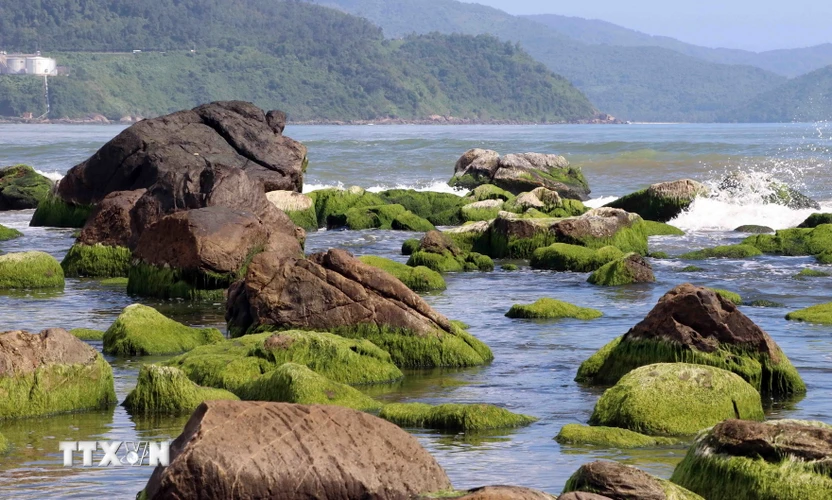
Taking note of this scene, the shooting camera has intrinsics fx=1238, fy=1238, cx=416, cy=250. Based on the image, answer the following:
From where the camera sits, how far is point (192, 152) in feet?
104

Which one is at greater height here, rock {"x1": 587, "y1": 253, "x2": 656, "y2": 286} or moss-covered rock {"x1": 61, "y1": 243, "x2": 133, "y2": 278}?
rock {"x1": 587, "y1": 253, "x2": 656, "y2": 286}

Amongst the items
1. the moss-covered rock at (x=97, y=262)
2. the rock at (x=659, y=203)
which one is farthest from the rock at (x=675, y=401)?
the rock at (x=659, y=203)

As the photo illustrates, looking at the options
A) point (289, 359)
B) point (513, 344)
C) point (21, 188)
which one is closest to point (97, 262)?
point (513, 344)

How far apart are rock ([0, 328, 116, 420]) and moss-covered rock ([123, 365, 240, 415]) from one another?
324mm

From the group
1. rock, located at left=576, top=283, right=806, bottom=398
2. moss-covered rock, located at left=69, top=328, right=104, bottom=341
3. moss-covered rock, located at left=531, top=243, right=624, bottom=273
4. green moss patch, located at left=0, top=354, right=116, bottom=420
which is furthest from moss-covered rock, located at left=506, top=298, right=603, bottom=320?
green moss patch, located at left=0, top=354, right=116, bottom=420

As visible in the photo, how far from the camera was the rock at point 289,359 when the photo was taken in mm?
11586

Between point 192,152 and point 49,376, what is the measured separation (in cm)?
2174

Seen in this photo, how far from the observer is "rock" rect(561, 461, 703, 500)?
21.4ft

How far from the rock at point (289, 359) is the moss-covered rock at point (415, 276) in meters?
6.73

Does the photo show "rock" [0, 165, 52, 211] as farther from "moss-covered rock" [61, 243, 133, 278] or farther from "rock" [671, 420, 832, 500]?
"rock" [671, 420, 832, 500]

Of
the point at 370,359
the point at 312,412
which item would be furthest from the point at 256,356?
the point at 312,412

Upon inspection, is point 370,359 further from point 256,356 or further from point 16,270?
point 16,270

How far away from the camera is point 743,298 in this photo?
61.1 feet

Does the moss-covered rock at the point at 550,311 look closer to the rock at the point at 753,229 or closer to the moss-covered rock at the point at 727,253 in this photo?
the moss-covered rock at the point at 727,253
